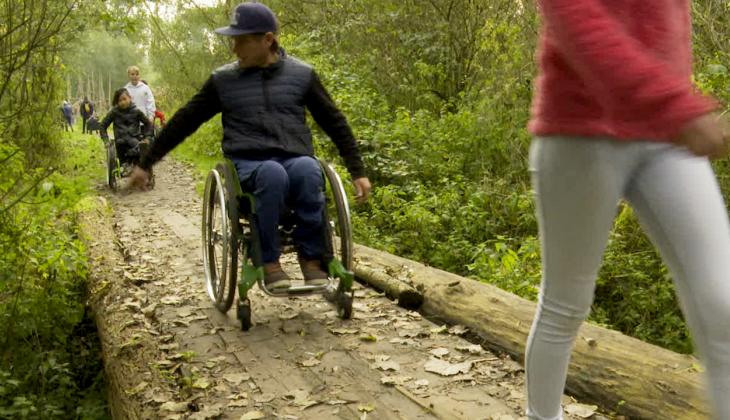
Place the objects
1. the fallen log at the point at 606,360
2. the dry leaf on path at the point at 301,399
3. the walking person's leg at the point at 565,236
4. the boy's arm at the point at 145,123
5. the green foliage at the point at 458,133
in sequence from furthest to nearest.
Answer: the boy's arm at the point at 145,123
the green foliage at the point at 458,133
the dry leaf on path at the point at 301,399
the fallen log at the point at 606,360
the walking person's leg at the point at 565,236

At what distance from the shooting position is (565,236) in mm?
1976

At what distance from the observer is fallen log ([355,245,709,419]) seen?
2.97m

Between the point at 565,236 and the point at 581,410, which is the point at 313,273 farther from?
the point at 565,236

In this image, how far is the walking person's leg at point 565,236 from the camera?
1854 millimetres

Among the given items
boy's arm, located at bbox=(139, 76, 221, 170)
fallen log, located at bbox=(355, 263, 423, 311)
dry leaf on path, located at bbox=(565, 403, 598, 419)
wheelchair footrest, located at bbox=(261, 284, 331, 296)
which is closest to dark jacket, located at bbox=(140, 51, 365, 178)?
boy's arm, located at bbox=(139, 76, 221, 170)

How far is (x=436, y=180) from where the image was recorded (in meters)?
→ 9.88

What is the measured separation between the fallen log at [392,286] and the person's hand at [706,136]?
332 cm

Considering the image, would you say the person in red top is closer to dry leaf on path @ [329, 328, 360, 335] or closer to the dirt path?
the dirt path

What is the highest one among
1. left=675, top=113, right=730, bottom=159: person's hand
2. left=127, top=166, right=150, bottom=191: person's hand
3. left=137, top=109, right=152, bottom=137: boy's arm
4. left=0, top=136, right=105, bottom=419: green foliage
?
left=675, top=113, right=730, bottom=159: person's hand

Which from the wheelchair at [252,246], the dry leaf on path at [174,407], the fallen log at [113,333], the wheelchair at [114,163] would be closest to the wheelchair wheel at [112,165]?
the wheelchair at [114,163]

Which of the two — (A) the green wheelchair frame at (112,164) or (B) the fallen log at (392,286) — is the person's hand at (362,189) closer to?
(B) the fallen log at (392,286)

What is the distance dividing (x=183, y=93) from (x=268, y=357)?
21.4 meters

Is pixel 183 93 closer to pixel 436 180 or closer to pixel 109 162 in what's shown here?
pixel 109 162

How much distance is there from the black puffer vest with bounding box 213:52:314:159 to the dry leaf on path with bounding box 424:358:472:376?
1.52 m
